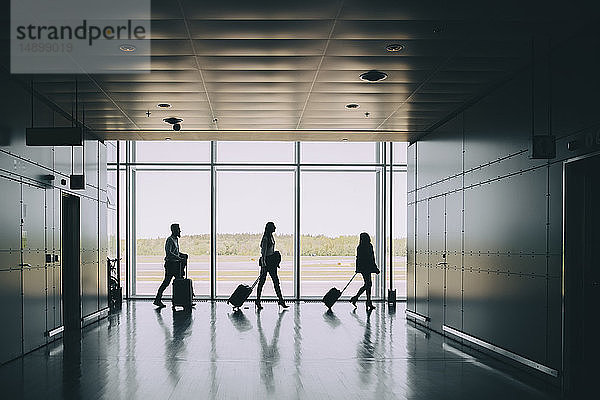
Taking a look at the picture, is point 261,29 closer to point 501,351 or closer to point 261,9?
point 261,9

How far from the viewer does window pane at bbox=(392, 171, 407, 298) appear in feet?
50.6

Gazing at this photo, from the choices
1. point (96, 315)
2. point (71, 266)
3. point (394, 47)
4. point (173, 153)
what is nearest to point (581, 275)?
point (394, 47)

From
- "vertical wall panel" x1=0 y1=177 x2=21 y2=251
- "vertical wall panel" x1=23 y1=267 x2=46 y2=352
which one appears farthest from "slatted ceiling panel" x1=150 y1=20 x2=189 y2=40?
"vertical wall panel" x1=23 y1=267 x2=46 y2=352

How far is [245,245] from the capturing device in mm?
15742

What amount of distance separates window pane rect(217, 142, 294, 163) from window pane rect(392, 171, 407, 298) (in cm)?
242

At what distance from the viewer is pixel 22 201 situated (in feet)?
26.1

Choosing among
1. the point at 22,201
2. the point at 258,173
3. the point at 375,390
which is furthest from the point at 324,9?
the point at 258,173

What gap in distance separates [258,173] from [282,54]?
28.7ft

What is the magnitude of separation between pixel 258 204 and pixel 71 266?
596 centimetres

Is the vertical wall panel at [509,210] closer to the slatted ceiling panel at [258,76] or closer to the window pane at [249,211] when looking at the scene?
the slatted ceiling panel at [258,76]

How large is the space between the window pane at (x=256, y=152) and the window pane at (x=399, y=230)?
242 cm

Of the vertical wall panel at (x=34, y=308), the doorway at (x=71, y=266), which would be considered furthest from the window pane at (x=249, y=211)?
the vertical wall panel at (x=34, y=308)

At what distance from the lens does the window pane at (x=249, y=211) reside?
15.5m

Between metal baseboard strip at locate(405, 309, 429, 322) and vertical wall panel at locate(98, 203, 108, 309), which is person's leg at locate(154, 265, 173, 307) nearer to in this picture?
vertical wall panel at locate(98, 203, 108, 309)
